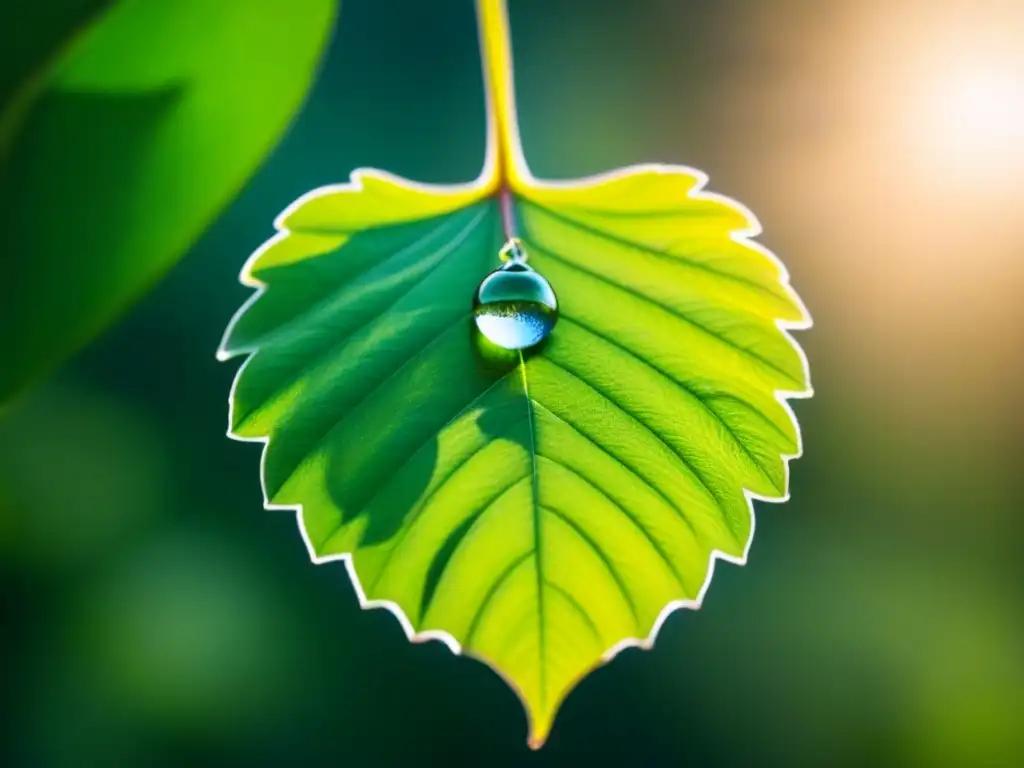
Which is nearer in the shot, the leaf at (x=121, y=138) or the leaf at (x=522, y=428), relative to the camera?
the leaf at (x=121, y=138)

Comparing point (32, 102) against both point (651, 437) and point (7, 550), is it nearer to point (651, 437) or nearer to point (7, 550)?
point (651, 437)

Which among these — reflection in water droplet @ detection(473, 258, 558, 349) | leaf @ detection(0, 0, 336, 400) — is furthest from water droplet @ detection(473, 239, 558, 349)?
leaf @ detection(0, 0, 336, 400)

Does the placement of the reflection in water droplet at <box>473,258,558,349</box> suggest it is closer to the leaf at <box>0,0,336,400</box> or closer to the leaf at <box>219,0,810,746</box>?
the leaf at <box>219,0,810,746</box>

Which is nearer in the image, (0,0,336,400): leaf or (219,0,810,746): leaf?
(0,0,336,400): leaf

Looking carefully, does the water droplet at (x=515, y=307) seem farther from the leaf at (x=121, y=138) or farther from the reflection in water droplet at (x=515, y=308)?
the leaf at (x=121, y=138)

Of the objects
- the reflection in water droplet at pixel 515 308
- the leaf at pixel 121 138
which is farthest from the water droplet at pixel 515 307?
the leaf at pixel 121 138

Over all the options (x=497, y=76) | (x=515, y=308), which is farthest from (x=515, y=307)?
(x=497, y=76)

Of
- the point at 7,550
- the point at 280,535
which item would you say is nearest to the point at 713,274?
the point at 280,535
